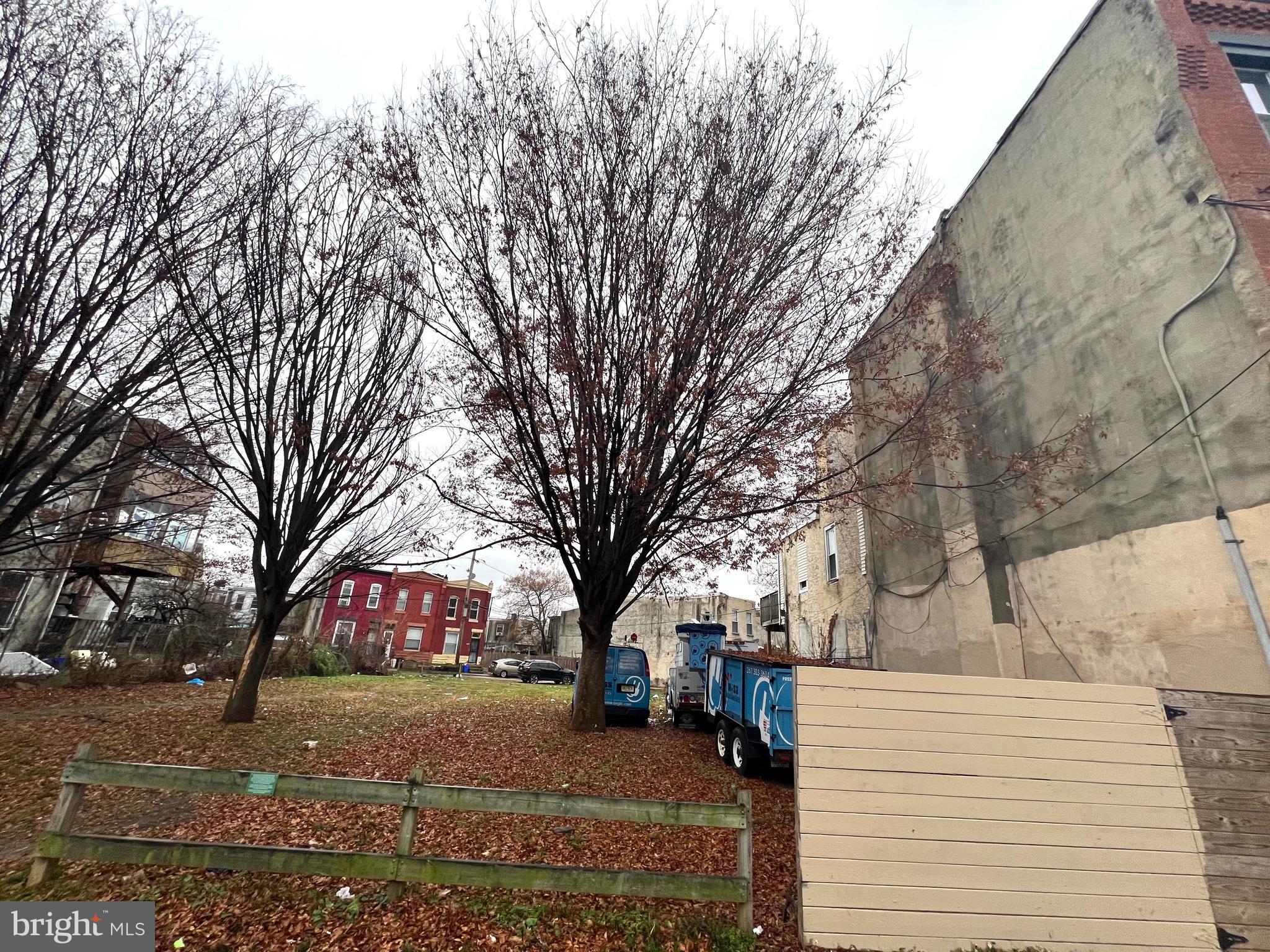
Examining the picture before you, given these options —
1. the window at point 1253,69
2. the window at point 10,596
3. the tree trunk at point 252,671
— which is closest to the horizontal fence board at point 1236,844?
the window at point 1253,69

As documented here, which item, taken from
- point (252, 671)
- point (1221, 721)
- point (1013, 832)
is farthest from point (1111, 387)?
point (252, 671)

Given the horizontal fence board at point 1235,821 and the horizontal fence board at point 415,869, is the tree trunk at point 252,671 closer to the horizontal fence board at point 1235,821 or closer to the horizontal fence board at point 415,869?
the horizontal fence board at point 415,869

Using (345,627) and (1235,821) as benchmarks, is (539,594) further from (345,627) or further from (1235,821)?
(1235,821)

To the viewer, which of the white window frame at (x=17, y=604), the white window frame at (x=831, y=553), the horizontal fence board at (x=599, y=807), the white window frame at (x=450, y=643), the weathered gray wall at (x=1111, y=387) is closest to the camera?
the horizontal fence board at (x=599, y=807)

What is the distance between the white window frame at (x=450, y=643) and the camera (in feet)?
138

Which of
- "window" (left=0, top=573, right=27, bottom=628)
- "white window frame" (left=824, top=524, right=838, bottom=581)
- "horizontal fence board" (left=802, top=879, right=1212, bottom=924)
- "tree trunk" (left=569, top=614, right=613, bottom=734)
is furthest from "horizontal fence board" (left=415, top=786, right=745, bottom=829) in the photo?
"window" (left=0, top=573, right=27, bottom=628)

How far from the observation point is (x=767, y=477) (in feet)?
30.9

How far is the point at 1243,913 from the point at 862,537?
12.8m

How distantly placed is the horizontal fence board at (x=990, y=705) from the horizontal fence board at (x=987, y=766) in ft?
1.14

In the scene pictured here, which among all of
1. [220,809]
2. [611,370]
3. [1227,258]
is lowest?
[220,809]

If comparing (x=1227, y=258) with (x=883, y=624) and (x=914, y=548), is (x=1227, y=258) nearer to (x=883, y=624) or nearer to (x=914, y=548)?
(x=914, y=548)

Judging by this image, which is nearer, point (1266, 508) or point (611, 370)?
point (1266, 508)

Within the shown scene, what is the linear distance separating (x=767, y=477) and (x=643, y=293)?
3967 millimetres

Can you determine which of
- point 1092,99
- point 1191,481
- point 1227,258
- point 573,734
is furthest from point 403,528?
point 1092,99
